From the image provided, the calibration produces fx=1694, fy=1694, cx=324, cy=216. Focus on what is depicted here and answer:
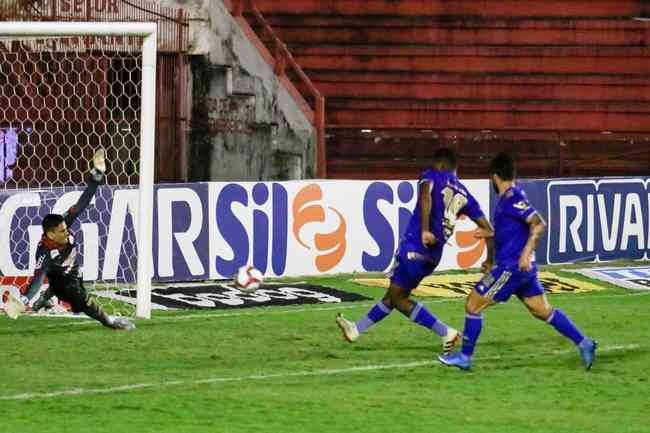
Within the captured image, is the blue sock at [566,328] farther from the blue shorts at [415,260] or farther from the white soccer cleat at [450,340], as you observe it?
the blue shorts at [415,260]

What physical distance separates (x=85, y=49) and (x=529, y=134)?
853cm

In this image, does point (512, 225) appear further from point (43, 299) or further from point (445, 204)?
point (43, 299)

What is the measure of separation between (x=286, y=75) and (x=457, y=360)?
608 inches

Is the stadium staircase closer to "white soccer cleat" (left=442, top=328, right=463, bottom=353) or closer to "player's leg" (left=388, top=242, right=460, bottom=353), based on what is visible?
"player's leg" (left=388, top=242, right=460, bottom=353)

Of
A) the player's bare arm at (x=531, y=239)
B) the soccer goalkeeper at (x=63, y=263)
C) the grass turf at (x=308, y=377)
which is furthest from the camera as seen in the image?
the soccer goalkeeper at (x=63, y=263)

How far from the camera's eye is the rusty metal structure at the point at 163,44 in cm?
2347

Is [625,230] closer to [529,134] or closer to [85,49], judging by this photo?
[529,134]

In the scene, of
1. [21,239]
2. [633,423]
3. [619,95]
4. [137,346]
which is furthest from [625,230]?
[633,423]

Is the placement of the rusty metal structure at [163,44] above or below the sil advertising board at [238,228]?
above

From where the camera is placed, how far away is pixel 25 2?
23.6 metres

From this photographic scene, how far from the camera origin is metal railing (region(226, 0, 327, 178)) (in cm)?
2577

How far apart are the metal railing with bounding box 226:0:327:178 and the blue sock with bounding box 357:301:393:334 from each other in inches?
452

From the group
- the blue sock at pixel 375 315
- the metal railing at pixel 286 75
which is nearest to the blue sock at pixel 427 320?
the blue sock at pixel 375 315

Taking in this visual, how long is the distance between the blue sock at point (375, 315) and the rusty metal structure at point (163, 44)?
9794 millimetres
